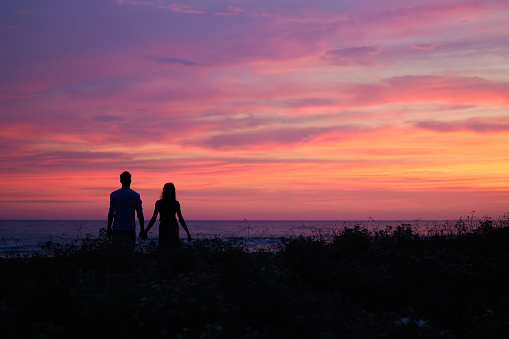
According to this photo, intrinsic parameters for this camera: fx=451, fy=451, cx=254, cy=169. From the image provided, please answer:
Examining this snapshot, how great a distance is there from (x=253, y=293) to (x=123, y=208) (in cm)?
580

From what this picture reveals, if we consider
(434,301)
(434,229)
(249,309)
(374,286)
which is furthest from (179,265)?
(434,229)

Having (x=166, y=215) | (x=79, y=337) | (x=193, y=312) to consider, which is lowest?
(x=79, y=337)

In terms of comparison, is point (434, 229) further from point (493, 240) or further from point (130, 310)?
point (130, 310)

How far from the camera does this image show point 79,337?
6090mm

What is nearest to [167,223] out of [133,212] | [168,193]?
[168,193]

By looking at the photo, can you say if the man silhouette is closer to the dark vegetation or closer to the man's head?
the man's head

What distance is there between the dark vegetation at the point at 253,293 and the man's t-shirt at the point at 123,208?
40.7 inches

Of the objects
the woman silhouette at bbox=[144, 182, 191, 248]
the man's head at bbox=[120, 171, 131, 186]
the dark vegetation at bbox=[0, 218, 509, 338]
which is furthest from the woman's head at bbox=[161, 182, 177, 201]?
the dark vegetation at bbox=[0, 218, 509, 338]

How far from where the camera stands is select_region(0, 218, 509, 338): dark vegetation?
232 inches

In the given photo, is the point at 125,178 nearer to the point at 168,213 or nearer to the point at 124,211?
the point at 124,211

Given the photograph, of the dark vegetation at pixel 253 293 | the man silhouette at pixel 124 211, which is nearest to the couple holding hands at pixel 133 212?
the man silhouette at pixel 124 211

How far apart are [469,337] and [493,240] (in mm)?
8090

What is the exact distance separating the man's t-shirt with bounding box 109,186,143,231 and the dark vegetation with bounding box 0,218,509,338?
103 centimetres

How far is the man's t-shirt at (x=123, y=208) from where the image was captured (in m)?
12.0
